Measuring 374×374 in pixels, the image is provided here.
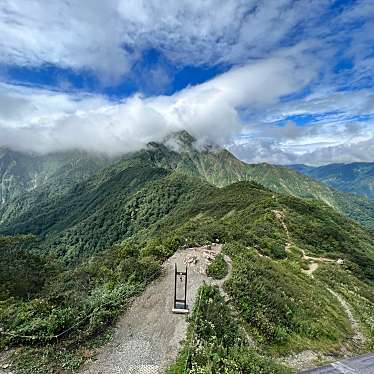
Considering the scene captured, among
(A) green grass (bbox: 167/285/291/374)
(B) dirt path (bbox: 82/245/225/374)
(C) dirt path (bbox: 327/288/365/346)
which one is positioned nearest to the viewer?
Answer: (A) green grass (bbox: 167/285/291/374)

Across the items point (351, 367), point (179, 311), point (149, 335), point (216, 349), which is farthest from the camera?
point (179, 311)

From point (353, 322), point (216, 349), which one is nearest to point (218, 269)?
point (216, 349)

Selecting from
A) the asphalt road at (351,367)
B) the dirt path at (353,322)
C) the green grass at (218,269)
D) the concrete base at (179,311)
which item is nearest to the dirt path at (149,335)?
the concrete base at (179,311)

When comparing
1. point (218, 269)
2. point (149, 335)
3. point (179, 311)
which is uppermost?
point (218, 269)

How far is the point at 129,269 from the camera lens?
23.8 metres

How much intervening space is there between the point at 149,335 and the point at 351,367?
40.0 feet

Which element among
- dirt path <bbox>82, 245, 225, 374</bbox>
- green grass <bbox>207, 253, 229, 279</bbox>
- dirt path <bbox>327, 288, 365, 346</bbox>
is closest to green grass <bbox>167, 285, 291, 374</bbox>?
dirt path <bbox>82, 245, 225, 374</bbox>

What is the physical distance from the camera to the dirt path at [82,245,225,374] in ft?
46.9

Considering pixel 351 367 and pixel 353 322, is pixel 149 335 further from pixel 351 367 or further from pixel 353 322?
pixel 353 322

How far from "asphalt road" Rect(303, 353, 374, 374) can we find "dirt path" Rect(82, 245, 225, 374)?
24.8 feet

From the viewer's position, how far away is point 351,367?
18.6 meters

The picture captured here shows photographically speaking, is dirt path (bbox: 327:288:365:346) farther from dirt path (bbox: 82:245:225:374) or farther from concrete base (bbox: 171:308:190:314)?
concrete base (bbox: 171:308:190:314)

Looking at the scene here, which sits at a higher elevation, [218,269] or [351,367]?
[218,269]

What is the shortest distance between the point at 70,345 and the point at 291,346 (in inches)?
500
